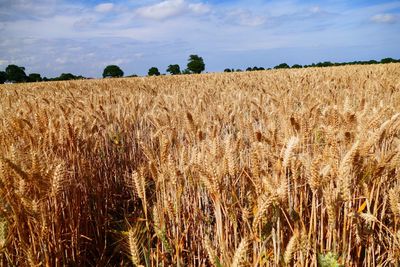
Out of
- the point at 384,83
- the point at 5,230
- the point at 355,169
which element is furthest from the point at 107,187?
the point at 384,83

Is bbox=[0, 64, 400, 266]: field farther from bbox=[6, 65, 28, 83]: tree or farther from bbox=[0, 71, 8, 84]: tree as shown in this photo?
bbox=[6, 65, 28, 83]: tree

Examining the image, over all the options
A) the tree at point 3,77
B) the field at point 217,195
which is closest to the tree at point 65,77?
the tree at point 3,77

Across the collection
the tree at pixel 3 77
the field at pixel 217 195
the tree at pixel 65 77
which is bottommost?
the field at pixel 217 195

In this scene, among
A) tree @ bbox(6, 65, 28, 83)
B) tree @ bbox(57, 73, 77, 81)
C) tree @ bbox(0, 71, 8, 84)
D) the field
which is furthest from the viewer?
tree @ bbox(6, 65, 28, 83)

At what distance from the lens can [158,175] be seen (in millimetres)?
1841

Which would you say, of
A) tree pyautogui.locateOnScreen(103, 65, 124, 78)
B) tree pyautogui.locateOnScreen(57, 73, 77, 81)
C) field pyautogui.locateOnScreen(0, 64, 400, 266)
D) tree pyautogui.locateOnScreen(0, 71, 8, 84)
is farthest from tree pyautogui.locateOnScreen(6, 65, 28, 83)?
field pyautogui.locateOnScreen(0, 64, 400, 266)

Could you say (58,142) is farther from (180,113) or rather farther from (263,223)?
(263,223)

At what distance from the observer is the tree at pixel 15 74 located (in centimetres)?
6034

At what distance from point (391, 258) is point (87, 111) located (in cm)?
272

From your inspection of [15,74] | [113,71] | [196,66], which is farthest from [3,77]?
[196,66]

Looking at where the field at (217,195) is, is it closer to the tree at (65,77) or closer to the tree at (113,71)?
the tree at (65,77)

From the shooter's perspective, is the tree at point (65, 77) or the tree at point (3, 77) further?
the tree at point (3, 77)

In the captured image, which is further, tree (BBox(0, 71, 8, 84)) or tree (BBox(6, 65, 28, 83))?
tree (BBox(6, 65, 28, 83))

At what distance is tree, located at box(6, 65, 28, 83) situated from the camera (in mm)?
60344
